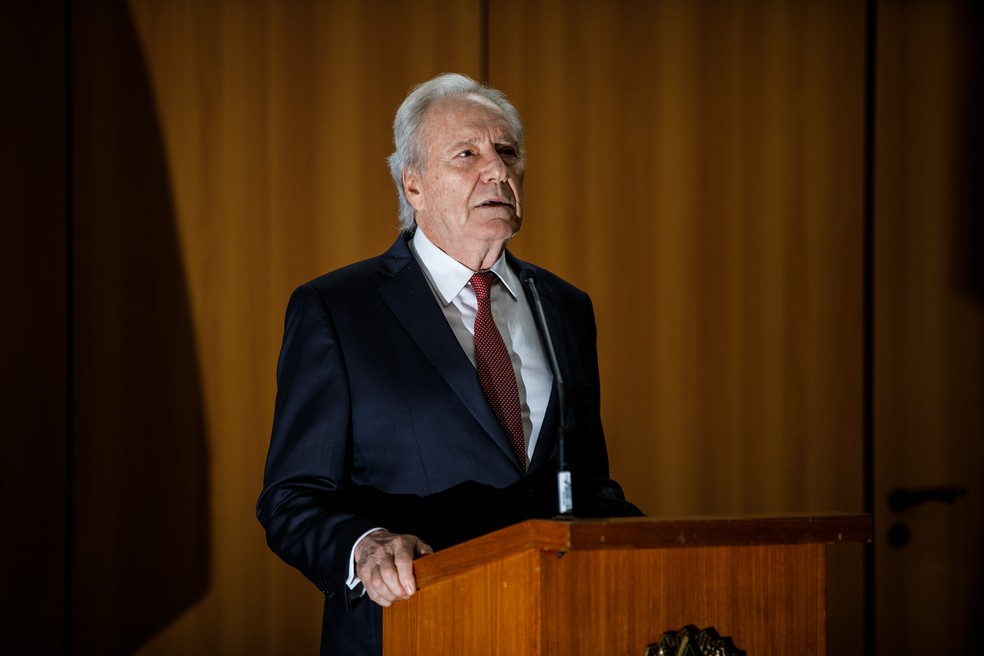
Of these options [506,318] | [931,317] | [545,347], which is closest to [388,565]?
[545,347]

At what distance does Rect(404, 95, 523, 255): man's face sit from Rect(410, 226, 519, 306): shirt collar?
0.02 meters

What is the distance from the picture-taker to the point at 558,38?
10.5 feet

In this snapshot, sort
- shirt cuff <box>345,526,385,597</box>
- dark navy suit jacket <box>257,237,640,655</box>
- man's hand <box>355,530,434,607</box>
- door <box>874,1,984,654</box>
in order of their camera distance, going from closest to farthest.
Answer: man's hand <box>355,530,434,607</box>
shirt cuff <box>345,526,385,597</box>
dark navy suit jacket <box>257,237,640,655</box>
door <box>874,1,984,654</box>

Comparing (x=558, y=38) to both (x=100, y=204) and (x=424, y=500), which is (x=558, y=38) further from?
(x=424, y=500)

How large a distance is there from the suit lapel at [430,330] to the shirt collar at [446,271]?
3 centimetres

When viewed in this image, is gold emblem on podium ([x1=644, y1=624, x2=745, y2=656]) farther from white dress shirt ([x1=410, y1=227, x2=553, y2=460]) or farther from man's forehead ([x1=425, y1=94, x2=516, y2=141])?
man's forehead ([x1=425, y1=94, x2=516, y2=141])

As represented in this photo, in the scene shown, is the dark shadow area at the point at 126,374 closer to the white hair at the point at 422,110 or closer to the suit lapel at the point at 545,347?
the white hair at the point at 422,110

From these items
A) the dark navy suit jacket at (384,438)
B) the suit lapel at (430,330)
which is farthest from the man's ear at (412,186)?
the dark navy suit jacket at (384,438)

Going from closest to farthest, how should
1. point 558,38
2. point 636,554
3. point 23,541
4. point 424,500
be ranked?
point 636,554, point 424,500, point 23,541, point 558,38

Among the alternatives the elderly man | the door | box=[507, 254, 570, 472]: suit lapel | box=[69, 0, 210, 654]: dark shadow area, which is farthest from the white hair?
the door

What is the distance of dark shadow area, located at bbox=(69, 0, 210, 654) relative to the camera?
2.84m

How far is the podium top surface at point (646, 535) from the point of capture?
1212 mm

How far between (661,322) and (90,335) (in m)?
1.59

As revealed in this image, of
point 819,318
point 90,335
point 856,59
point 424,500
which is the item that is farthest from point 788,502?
point 90,335
